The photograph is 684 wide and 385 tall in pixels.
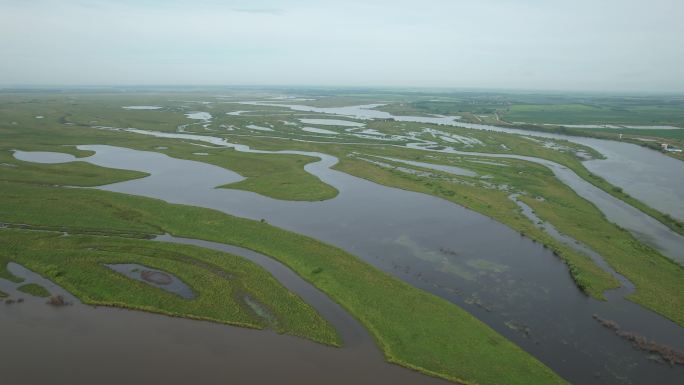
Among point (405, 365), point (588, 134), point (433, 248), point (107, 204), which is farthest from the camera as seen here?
point (588, 134)

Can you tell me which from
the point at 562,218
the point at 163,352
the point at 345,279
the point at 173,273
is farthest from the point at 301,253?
the point at 562,218

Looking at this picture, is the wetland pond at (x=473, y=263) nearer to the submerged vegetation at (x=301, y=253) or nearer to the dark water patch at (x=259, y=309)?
the submerged vegetation at (x=301, y=253)

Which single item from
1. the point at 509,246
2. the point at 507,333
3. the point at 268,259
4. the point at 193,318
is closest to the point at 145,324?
the point at 193,318

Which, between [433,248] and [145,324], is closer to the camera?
[145,324]

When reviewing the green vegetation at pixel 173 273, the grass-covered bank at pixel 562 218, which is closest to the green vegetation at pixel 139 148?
the grass-covered bank at pixel 562 218

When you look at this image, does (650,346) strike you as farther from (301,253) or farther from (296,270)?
(301,253)

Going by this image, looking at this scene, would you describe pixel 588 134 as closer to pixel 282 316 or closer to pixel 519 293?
pixel 519 293

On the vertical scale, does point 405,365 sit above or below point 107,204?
below
